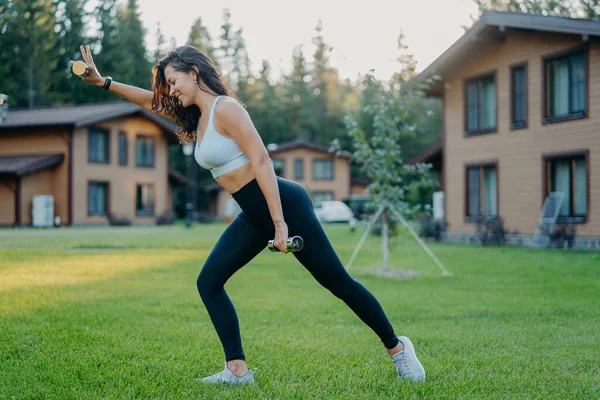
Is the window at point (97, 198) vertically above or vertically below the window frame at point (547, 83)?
below

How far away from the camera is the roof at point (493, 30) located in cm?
1677

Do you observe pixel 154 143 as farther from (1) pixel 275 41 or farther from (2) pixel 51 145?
(1) pixel 275 41

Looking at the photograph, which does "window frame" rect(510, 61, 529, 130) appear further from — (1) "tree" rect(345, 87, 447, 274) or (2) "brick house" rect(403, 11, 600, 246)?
(1) "tree" rect(345, 87, 447, 274)

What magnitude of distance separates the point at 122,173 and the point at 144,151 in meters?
2.45

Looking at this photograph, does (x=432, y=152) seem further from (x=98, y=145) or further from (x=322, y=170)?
(x=322, y=170)

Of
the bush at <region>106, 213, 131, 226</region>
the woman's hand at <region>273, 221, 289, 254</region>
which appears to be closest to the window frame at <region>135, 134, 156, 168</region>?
the bush at <region>106, 213, 131, 226</region>

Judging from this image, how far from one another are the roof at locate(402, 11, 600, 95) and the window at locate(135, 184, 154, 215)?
20.6 metres

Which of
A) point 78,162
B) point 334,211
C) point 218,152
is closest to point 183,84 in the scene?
point 218,152

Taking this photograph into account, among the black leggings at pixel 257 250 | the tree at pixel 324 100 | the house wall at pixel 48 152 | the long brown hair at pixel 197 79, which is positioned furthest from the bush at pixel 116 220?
the black leggings at pixel 257 250

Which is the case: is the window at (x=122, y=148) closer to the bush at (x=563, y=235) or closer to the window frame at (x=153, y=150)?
the window frame at (x=153, y=150)

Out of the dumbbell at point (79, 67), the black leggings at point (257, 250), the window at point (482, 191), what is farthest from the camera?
the window at point (482, 191)

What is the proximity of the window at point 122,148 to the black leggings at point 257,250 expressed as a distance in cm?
3425

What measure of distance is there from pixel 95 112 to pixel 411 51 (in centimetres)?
2529

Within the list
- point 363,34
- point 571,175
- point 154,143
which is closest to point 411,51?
point 363,34
